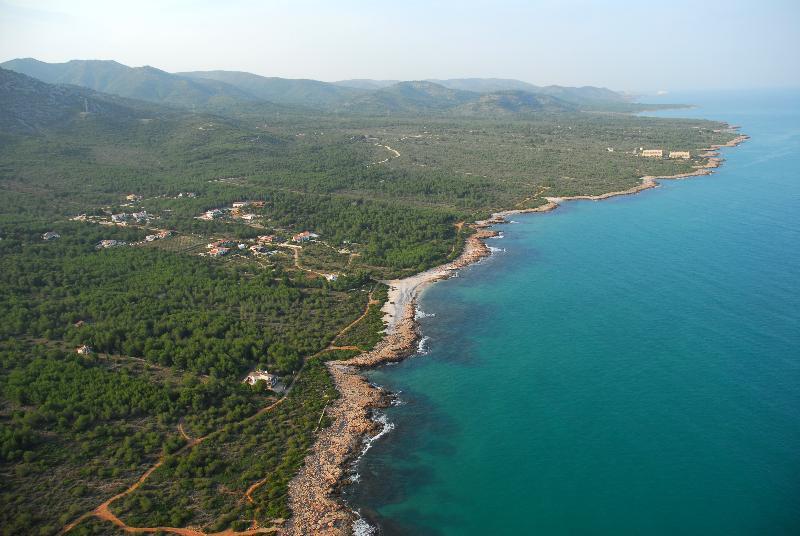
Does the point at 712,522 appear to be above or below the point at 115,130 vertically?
below

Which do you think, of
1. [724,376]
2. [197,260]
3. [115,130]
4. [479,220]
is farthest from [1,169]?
[724,376]

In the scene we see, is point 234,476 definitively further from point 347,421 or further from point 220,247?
point 220,247

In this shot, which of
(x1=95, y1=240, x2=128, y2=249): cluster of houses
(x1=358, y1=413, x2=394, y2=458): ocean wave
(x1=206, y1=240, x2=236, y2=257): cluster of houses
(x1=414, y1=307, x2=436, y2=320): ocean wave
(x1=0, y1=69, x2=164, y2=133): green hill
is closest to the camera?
(x1=358, y1=413, x2=394, y2=458): ocean wave

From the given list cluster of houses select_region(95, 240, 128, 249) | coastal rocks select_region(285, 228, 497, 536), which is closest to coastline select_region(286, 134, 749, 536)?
coastal rocks select_region(285, 228, 497, 536)

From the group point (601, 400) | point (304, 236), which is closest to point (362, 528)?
point (601, 400)

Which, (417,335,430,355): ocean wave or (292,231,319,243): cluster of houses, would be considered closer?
(417,335,430,355): ocean wave

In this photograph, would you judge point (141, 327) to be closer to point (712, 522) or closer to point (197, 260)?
point (197, 260)

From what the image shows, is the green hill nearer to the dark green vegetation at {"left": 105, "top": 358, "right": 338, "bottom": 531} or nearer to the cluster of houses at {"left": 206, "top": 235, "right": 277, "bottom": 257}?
the cluster of houses at {"left": 206, "top": 235, "right": 277, "bottom": 257}
